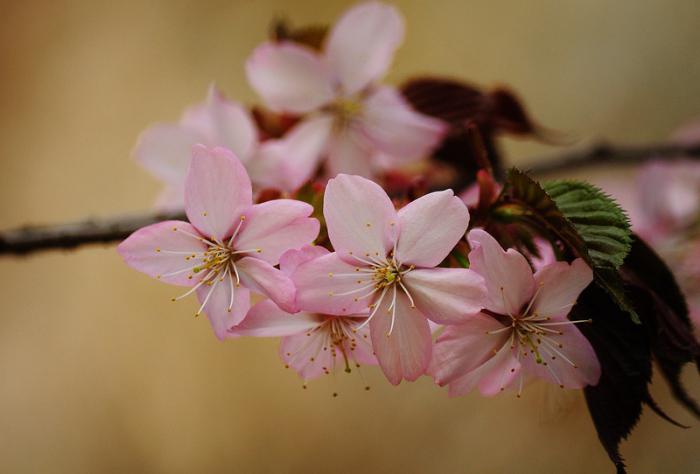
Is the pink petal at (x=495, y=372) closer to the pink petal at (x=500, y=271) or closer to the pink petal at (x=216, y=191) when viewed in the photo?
the pink petal at (x=500, y=271)

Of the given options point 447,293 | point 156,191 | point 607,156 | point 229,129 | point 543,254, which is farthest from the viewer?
point 156,191

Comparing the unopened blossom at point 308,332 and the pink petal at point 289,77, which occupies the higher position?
the pink petal at point 289,77

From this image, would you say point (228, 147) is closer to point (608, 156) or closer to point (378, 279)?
point (378, 279)

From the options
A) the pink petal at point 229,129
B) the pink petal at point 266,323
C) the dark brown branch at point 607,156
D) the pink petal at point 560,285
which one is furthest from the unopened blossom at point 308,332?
the dark brown branch at point 607,156

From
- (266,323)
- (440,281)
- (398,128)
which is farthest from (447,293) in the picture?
(398,128)

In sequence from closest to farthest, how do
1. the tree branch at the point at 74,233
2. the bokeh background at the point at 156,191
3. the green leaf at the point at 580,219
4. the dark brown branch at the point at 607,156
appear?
the green leaf at the point at 580,219 < the tree branch at the point at 74,233 < the dark brown branch at the point at 607,156 < the bokeh background at the point at 156,191

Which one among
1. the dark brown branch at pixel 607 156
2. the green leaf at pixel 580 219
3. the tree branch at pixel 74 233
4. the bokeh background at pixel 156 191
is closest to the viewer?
the green leaf at pixel 580 219
